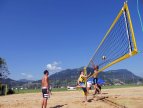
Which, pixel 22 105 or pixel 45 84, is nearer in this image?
pixel 45 84

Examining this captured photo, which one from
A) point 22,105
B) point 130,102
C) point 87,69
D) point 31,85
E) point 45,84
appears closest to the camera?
point 45,84

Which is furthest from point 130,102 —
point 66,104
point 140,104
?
point 66,104

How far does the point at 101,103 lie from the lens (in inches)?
506

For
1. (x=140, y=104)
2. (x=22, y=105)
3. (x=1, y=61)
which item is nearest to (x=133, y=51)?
(x=140, y=104)

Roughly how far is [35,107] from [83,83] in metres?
2.33

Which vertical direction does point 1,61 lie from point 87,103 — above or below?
above

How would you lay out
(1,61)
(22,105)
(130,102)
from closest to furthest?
(130,102), (22,105), (1,61)

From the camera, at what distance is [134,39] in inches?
340

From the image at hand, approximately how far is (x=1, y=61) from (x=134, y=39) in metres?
35.2

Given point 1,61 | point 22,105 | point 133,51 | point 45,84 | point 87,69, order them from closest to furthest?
point 133,51, point 45,84, point 22,105, point 87,69, point 1,61

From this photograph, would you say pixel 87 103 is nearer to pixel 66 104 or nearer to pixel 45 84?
pixel 66 104

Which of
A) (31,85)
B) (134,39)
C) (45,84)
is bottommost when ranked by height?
(45,84)

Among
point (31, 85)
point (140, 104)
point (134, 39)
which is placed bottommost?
point (140, 104)

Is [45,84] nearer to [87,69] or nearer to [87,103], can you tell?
[87,103]
